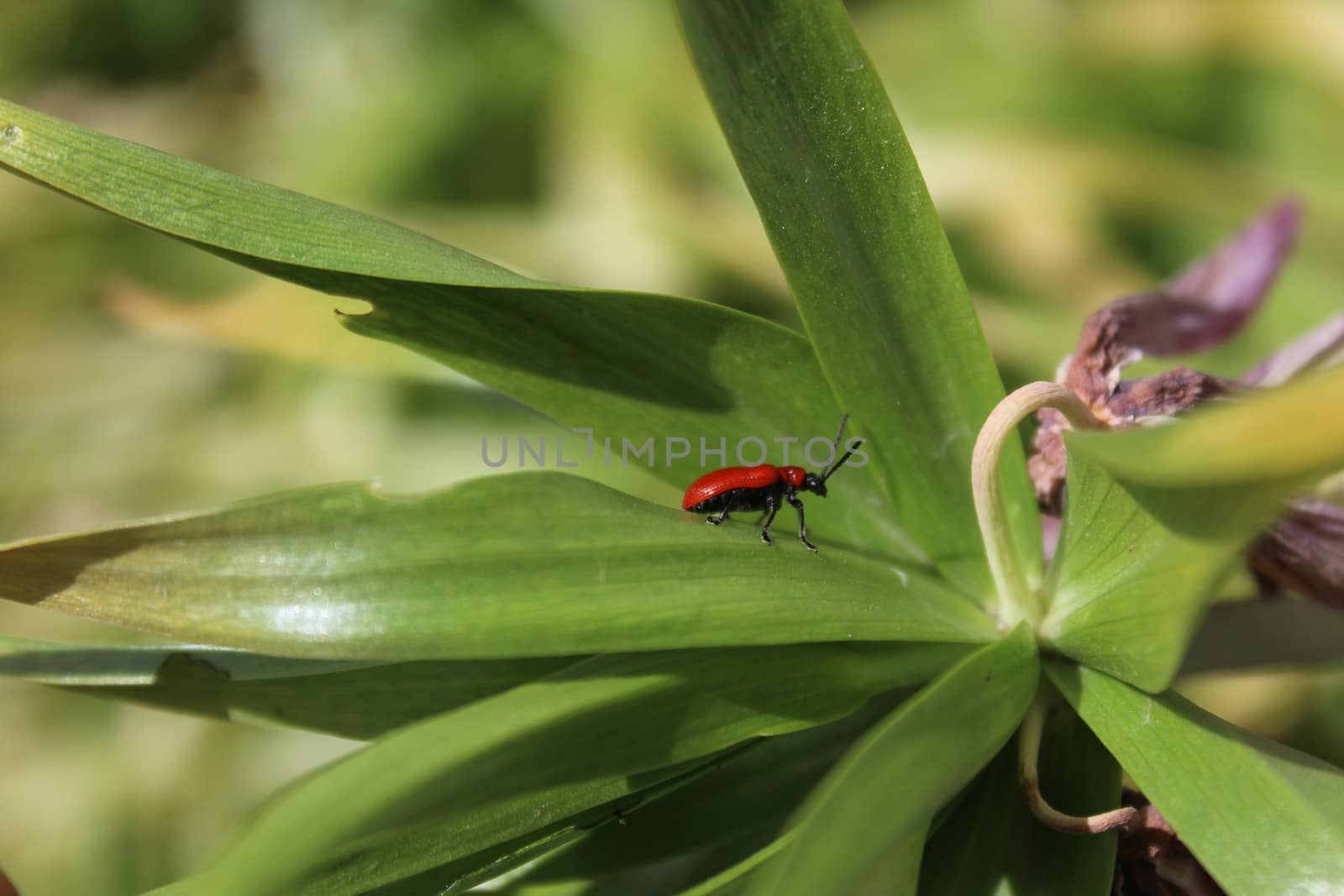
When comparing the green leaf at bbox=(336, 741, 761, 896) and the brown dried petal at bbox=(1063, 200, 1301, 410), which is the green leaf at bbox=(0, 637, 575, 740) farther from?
the brown dried petal at bbox=(1063, 200, 1301, 410)

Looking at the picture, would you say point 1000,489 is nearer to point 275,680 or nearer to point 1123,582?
point 1123,582

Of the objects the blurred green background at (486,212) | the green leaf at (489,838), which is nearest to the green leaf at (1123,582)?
the green leaf at (489,838)

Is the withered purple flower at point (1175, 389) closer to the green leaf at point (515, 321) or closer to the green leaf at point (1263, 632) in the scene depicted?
the green leaf at point (1263, 632)

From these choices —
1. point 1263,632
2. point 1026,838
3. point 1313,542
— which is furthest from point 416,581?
point 1263,632

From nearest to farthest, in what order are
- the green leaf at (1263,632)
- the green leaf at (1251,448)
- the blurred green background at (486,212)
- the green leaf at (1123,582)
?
the green leaf at (1251,448), the green leaf at (1123,582), the green leaf at (1263,632), the blurred green background at (486,212)

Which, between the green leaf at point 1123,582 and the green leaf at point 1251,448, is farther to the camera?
the green leaf at point 1123,582
